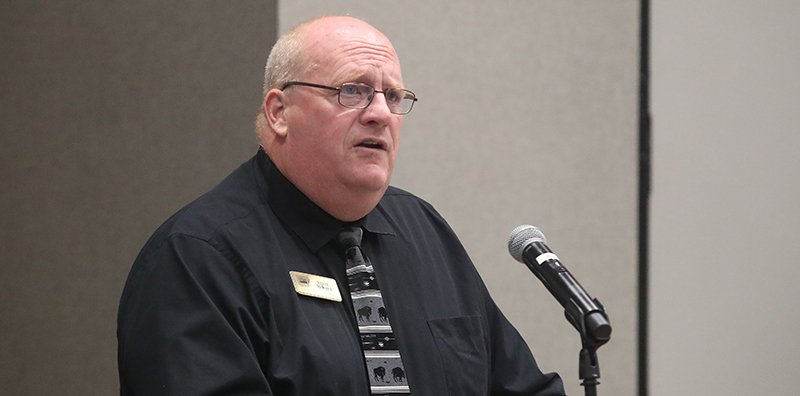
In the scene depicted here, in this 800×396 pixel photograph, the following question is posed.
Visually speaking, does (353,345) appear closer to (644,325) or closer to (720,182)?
(644,325)

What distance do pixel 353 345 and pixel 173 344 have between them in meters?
0.35

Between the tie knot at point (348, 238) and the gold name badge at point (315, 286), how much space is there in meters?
0.10

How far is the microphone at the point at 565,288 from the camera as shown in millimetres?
1719

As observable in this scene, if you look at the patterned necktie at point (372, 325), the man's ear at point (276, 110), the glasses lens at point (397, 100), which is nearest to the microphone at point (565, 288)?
the patterned necktie at point (372, 325)

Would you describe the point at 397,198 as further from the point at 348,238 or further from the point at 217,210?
the point at 217,210

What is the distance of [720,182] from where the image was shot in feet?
12.0

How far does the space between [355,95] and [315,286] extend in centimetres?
40

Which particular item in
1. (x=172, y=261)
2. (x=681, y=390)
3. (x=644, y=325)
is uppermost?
(x=172, y=261)

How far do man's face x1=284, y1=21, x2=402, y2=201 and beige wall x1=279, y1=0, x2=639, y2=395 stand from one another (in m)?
0.94

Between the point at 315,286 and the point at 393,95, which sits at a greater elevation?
the point at 393,95

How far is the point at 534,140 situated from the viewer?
11.3 feet

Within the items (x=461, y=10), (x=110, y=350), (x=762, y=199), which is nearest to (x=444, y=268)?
(x=461, y=10)

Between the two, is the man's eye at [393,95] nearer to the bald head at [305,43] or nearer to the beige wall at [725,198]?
the bald head at [305,43]

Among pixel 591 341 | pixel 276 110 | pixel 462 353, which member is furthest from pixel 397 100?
pixel 591 341
